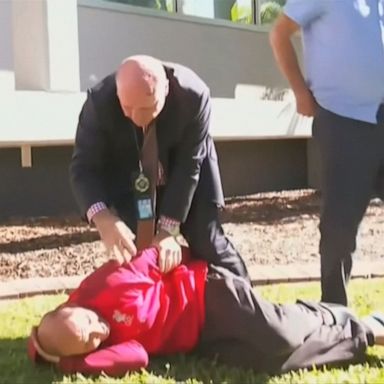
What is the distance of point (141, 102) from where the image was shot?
392 cm

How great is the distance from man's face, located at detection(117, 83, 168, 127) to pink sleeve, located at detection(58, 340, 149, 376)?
0.89 m

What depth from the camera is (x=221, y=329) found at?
4148 mm

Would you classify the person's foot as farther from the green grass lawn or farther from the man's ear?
the man's ear

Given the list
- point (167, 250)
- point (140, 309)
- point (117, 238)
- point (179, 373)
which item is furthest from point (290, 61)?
point (179, 373)

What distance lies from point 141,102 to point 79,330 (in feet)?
2.89

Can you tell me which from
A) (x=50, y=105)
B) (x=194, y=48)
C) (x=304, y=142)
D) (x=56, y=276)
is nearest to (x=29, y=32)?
(x=50, y=105)

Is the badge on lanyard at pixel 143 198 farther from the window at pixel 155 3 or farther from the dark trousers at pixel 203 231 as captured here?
the window at pixel 155 3

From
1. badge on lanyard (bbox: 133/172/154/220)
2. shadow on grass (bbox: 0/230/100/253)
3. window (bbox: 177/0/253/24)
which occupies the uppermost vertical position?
window (bbox: 177/0/253/24)

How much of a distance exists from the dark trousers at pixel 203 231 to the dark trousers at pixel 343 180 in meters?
0.45

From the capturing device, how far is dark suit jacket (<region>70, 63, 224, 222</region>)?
14.0 feet

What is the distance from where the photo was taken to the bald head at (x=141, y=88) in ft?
12.8

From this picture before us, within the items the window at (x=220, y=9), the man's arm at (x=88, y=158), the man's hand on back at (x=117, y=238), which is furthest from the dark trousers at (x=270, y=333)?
the window at (x=220, y=9)

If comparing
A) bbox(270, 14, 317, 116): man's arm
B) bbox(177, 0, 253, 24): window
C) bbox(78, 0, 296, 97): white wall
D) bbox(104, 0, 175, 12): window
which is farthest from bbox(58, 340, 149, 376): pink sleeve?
bbox(177, 0, 253, 24): window

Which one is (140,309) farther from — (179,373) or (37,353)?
(37,353)
